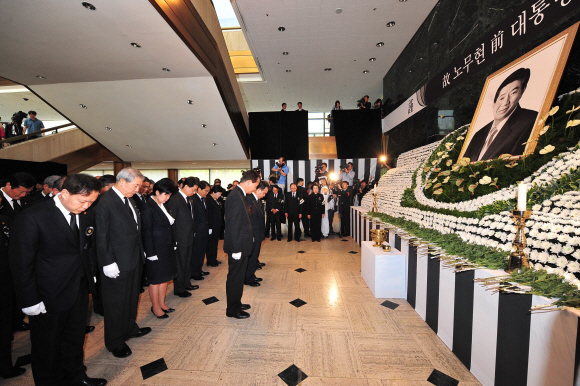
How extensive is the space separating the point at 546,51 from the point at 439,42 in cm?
316

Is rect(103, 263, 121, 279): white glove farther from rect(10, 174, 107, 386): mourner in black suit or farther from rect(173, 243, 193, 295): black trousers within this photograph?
rect(173, 243, 193, 295): black trousers

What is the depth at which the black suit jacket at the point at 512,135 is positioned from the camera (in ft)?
8.05

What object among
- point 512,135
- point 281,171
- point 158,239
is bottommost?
point 158,239

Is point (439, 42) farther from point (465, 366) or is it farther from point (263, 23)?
point (465, 366)

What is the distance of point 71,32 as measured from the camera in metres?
4.36

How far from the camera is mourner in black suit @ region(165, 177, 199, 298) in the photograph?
9.32 feet

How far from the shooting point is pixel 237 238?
245cm

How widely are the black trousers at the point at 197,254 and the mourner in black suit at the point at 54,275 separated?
1987 mm

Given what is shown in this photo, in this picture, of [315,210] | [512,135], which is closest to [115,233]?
[512,135]

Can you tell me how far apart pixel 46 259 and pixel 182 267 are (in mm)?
1660

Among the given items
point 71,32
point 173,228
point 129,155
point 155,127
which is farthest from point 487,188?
point 129,155

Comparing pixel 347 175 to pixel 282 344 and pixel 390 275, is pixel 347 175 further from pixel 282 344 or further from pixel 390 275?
pixel 282 344

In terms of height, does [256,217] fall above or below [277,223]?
above

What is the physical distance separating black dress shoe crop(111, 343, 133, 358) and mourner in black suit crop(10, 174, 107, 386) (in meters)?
0.36
